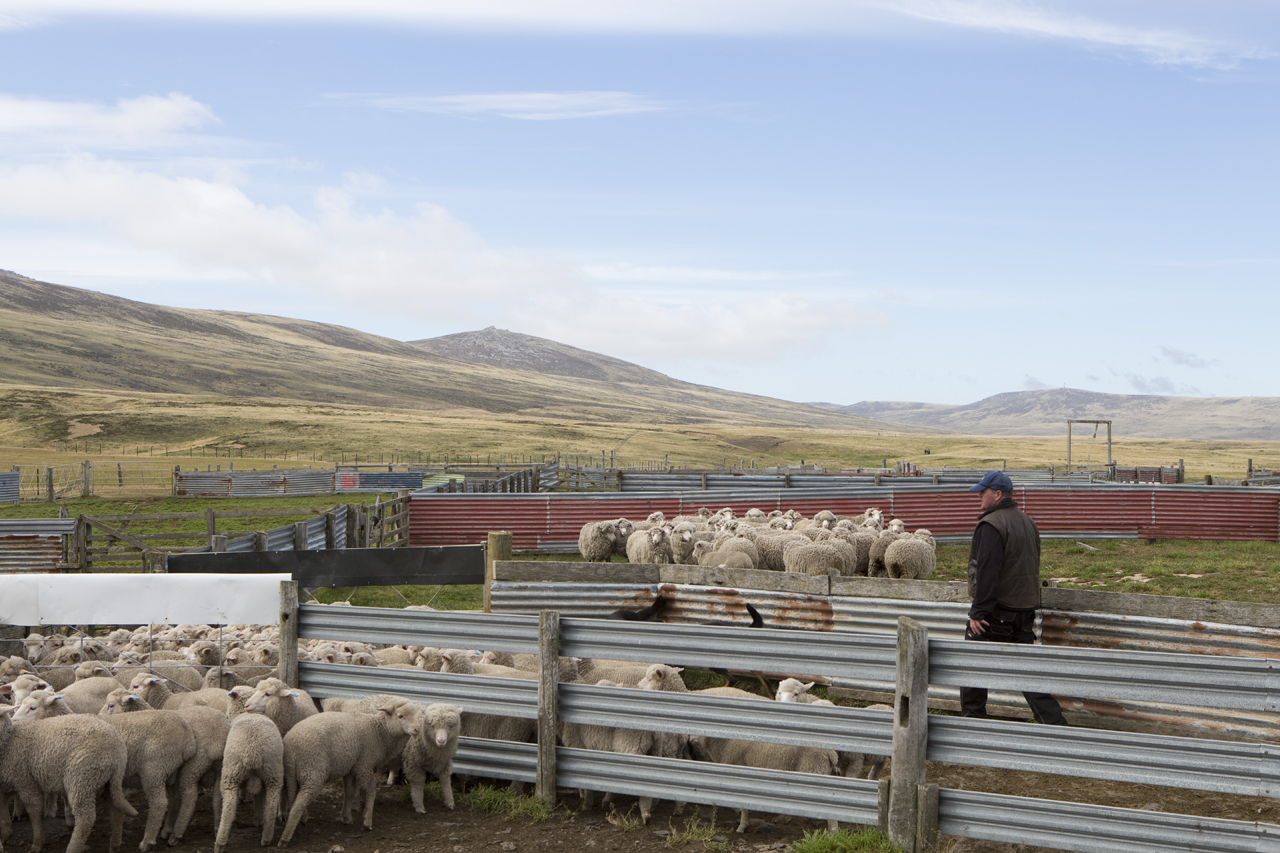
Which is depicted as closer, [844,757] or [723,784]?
[723,784]

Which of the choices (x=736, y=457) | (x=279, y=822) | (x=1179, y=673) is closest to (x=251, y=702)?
(x=279, y=822)

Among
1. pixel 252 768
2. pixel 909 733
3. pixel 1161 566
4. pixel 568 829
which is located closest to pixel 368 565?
pixel 252 768

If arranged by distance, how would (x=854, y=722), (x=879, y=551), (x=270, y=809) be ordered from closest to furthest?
(x=854, y=722) → (x=270, y=809) → (x=879, y=551)

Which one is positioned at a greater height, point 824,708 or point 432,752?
point 824,708

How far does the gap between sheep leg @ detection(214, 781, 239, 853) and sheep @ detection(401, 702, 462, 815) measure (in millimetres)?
1008

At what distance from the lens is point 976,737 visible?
495 cm

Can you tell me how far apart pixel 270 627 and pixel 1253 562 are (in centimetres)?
1825

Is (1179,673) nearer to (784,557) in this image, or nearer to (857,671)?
(857,671)

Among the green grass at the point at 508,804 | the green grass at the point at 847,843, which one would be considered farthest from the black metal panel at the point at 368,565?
the green grass at the point at 847,843

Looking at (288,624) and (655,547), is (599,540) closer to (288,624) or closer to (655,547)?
(655,547)

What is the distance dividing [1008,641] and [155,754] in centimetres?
584

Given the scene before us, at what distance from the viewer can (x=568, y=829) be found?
224 inches

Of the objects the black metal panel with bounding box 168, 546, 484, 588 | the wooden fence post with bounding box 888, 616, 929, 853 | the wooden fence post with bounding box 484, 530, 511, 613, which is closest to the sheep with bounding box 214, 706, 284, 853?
the black metal panel with bounding box 168, 546, 484, 588

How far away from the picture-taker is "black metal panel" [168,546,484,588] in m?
8.22
